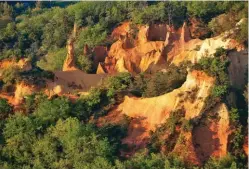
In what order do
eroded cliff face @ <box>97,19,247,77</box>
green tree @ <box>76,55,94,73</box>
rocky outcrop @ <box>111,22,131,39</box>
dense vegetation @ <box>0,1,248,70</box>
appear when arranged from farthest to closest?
rocky outcrop @ <box>111,22,131,39</box> → dense vegetation @ <box>0,1,248,70</box> → green tree @ <box>76,55,94,73</box> → eroded cliff face @ <box>97,19,247,77</box>

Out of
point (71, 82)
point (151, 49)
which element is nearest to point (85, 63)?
point (151, 49)

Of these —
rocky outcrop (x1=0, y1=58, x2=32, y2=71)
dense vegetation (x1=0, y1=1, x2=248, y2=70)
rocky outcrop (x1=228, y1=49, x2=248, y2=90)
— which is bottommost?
dense vegetation (x1=0, y1=1, x2=248, y2=70)

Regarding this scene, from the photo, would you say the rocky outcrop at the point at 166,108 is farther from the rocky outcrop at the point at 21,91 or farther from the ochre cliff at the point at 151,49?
the ochre cliff at the point at 151,49

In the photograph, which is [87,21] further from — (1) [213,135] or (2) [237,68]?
(1) [213,135]

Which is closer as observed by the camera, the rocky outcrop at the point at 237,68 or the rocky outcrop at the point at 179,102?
the rocky outcrop at the point at 179,102

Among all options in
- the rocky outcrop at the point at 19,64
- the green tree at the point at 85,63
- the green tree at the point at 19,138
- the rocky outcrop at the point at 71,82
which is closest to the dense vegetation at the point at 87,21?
the green tree at the point at 85,63

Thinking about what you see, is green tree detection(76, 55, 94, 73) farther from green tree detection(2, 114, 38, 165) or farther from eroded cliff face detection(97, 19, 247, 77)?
green tree detection(2, 114, 38, 165)

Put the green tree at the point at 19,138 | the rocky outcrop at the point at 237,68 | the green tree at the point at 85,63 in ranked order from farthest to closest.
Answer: the green tree at the point at 85,63 < the rocky outcrop at the point at 237,68 < the green tree at the point at 19,138

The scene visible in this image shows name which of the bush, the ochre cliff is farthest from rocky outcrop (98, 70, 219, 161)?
the ochre cliff

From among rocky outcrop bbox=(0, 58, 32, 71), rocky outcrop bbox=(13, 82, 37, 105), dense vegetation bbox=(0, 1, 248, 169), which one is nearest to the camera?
dense vegetation bbox=(0, 1, 248, 169)

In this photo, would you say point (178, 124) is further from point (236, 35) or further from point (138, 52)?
point (138, 52)

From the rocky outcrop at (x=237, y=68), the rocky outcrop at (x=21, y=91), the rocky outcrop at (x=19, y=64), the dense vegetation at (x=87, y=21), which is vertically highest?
the rocky outcrop at (x=237, y=68)
